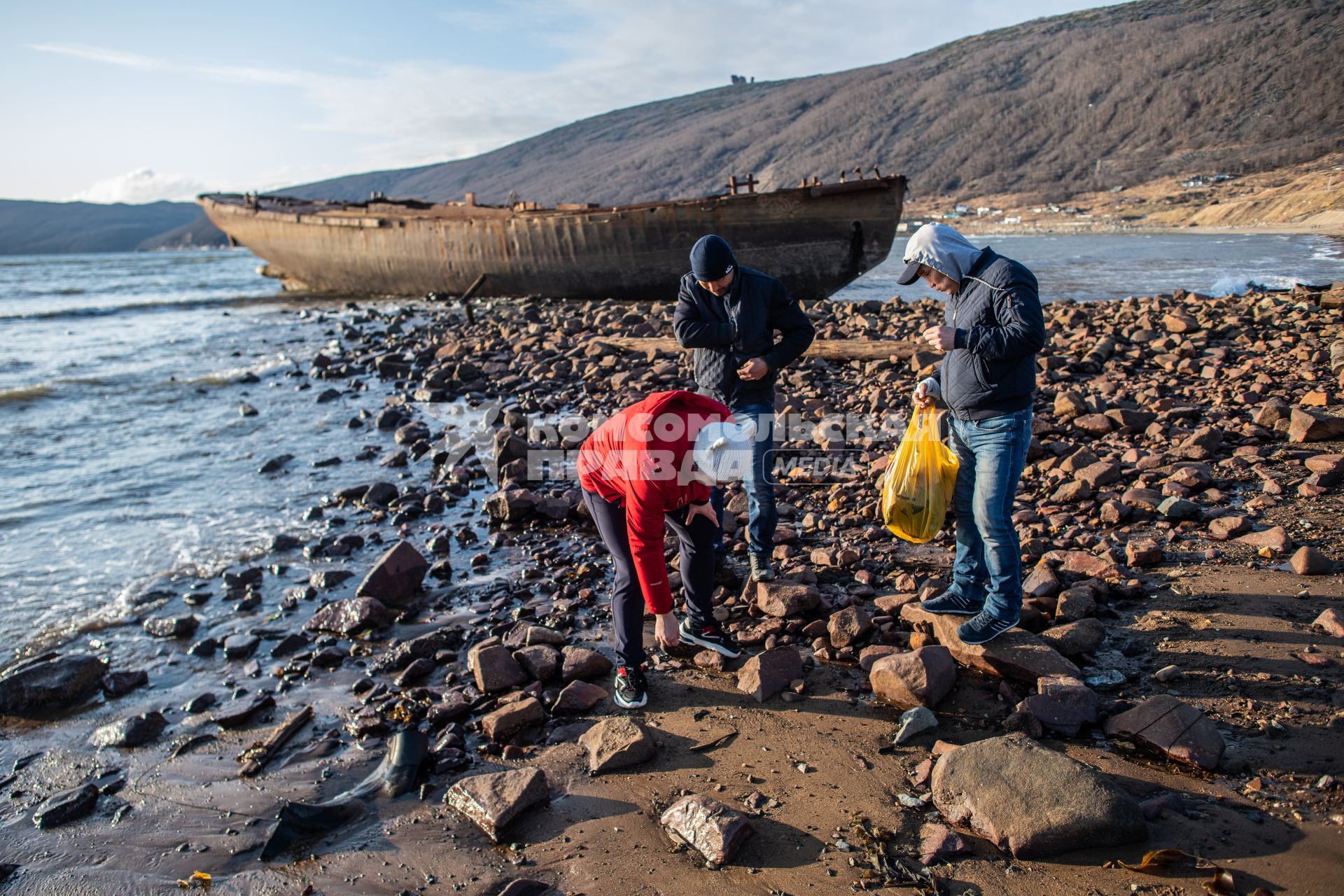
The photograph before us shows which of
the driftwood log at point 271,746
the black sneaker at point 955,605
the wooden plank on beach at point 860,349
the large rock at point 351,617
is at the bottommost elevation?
the driftwood log at point 271,746

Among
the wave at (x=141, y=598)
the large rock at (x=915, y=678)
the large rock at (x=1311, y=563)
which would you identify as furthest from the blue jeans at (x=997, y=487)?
the wave at (x=141, y=598)

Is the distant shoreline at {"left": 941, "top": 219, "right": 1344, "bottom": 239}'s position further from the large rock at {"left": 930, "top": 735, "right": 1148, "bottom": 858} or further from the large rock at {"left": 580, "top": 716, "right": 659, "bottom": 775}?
the large rock at {"left": 580, "top": 716, "right": 659, "bottom": 775}

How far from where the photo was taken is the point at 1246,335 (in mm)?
7715

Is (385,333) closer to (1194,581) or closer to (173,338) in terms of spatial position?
(173,338)

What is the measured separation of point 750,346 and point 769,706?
1.75 metres

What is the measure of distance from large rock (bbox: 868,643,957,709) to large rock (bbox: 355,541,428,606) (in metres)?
Answer: 2.74

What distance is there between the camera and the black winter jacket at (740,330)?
375 centimetres

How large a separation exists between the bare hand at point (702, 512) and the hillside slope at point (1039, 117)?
56149mm

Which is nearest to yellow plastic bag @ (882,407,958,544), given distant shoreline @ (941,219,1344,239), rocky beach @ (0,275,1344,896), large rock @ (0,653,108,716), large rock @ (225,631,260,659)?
rocky beach @ (0,275,1344,896)

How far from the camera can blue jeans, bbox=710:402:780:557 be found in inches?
151

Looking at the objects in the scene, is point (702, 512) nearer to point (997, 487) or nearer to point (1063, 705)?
point (997, 487)

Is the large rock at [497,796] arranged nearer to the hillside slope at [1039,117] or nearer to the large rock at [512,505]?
the large rock at [512,505]

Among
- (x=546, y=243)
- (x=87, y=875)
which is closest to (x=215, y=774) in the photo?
(x=87, y=875)

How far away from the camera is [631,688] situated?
315 centimetres
